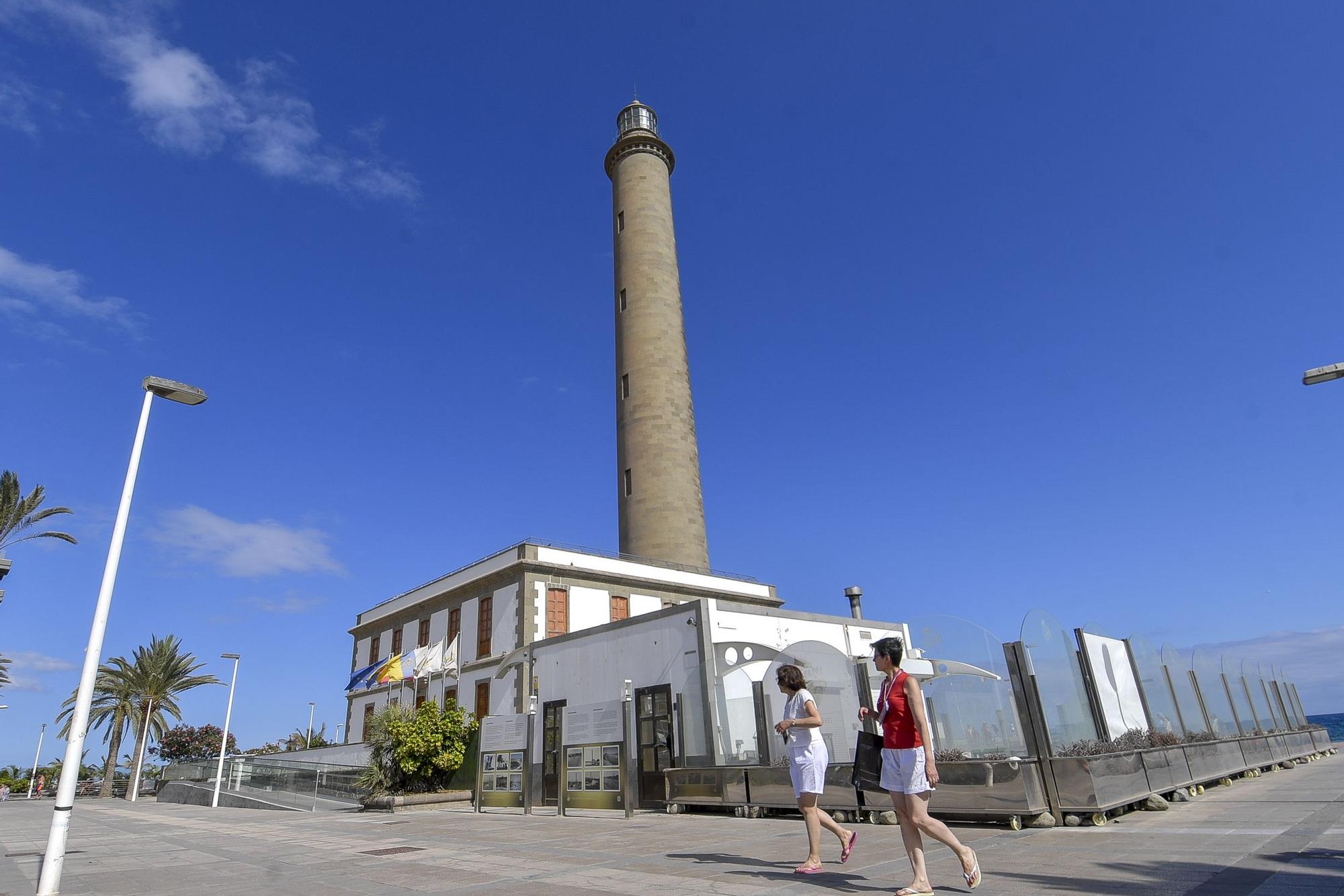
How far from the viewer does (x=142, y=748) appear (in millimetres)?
35031

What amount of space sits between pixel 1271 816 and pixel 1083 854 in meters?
2.96

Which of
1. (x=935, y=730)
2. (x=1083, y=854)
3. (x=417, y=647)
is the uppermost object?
(x=417, y=647)

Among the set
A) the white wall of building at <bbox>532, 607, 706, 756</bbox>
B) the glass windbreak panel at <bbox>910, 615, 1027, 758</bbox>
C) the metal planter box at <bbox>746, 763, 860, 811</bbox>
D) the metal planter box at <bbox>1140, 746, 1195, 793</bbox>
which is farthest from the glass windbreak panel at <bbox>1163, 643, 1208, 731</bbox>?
the white wall of building at <bbox>532, 607, 706, 756</bbox>

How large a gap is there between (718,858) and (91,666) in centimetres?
614

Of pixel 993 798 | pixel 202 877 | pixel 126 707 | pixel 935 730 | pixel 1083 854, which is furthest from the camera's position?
pixel 126 707

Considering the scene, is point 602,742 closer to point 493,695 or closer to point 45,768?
point 493,695

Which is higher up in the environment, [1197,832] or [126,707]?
[126,707]

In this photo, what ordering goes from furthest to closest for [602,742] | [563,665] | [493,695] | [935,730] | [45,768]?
[45,768]
[493,695]
[563,665]
[602,742]
[935,730]

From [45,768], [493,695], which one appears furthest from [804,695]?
[45,768]

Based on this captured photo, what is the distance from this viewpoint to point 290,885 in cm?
627

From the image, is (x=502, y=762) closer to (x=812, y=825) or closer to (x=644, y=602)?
(x=812, y=825)

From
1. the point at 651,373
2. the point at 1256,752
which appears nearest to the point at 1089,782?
the point at 1256,752

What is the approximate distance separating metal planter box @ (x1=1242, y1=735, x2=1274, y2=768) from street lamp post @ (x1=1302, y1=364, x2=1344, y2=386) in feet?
23.3

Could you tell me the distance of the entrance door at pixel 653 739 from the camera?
46.6 ft
